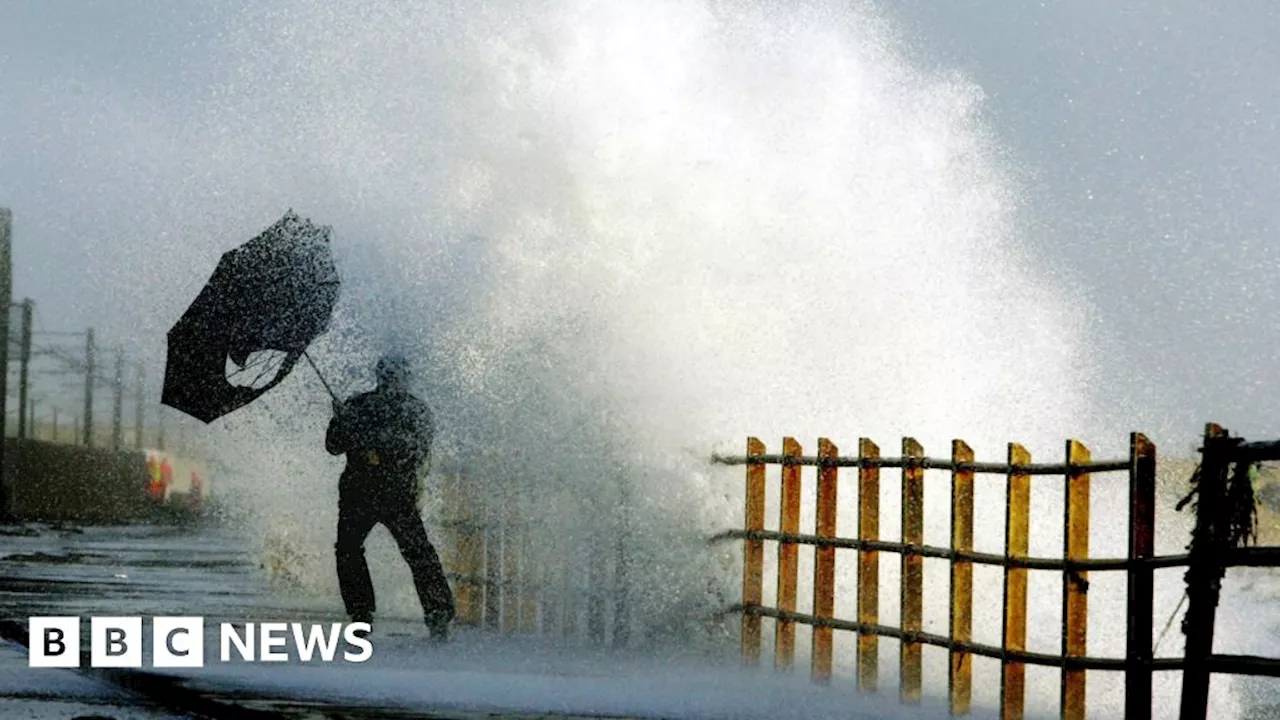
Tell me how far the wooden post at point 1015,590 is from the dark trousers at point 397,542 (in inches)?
199

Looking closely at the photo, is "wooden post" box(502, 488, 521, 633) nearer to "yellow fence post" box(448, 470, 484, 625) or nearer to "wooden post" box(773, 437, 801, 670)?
"yellow fence post" box(448, 470, 484, 625)

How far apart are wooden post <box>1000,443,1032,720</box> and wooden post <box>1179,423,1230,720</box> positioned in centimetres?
145

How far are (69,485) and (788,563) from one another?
54.3 metres

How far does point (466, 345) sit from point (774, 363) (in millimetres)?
2564

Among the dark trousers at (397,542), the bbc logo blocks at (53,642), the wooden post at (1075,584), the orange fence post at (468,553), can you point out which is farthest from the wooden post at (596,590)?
the wooden post at (1075,584)

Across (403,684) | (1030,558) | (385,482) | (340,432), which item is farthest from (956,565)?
(340,432)

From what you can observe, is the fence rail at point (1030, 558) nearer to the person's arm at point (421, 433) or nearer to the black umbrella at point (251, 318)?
the person's arm at point (421, 433)

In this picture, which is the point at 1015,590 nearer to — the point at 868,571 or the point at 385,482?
the point at 868,571

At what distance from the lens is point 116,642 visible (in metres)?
13.3

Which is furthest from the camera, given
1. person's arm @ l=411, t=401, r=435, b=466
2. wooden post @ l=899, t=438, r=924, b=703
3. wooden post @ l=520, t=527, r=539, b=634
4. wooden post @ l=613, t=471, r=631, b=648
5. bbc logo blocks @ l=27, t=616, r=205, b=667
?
wooden post @ l=520, t=527, r=539, b=634

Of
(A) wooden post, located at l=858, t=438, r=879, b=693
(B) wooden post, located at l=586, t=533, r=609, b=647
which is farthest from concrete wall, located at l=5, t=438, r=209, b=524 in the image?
(A) wooden post, located at l=858, t=438, r=879, b=693

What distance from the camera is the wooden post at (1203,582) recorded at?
29.8 ft

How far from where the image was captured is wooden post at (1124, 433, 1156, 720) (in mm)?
9539

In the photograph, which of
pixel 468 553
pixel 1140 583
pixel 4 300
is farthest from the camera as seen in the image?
pixel 4 300
